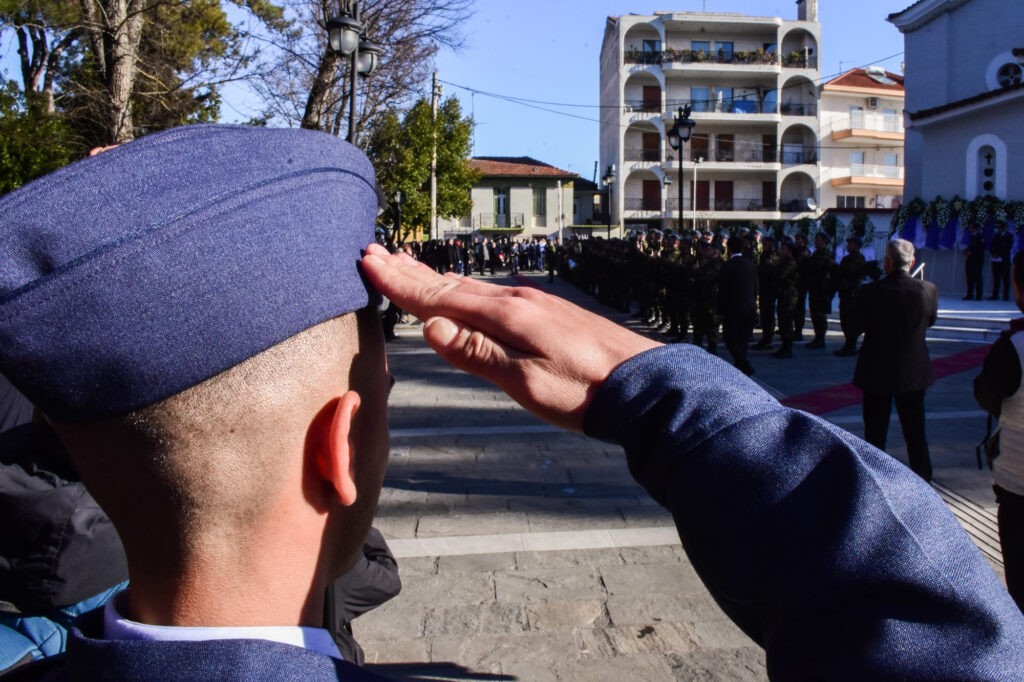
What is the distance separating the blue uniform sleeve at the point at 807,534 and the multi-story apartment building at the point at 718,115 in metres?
52.0

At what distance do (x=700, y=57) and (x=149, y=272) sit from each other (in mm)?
55680

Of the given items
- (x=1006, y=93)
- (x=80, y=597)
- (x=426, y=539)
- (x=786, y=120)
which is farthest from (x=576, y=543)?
(x=786, y=120)

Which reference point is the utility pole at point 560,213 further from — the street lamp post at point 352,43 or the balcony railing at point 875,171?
the street lamp post at point 352,43

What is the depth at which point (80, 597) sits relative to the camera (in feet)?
7.07

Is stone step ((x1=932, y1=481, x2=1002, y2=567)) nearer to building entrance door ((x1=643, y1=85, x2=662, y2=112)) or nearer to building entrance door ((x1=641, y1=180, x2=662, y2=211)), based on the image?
building entrance door ((x1=641, y1=180, x2=662, y2=211))

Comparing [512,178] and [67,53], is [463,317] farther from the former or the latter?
[512,178]

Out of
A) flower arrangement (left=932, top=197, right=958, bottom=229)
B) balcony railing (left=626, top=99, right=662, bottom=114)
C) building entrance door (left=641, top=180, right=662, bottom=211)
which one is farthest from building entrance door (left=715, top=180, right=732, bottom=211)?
flower arrangement (left=932, top=197, right=958, bottom=229)

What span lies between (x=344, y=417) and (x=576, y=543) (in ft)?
13.1

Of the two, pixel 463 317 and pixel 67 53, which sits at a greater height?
pixel 67 53

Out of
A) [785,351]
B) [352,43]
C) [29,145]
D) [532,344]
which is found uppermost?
[352,43]

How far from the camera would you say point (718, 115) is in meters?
52.0

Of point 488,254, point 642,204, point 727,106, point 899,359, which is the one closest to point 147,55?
point 899,359

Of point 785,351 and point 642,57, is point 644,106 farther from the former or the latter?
point 785,351

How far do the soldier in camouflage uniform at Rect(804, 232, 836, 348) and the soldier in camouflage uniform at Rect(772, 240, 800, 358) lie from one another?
0.26 metres
